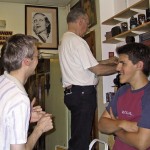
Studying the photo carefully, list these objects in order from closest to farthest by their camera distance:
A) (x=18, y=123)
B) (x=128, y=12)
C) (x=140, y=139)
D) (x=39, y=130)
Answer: (x=18, y=123), (x=39, y=130), (x=140, y=139), (x=128, y=12)

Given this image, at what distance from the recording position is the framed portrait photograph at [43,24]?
174 inches

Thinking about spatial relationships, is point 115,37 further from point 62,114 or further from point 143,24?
point 62,114

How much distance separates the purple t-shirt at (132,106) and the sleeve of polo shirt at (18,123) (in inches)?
28.2

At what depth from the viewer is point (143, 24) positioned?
2459 millimetres

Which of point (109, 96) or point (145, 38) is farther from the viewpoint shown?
point (109, 96)

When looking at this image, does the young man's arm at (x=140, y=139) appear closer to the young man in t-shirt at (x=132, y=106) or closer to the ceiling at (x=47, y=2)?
the young man in t-shirt at (x=132, y=106)

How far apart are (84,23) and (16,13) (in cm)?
202

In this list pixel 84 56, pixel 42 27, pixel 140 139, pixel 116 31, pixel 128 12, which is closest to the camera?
pixel 140 139

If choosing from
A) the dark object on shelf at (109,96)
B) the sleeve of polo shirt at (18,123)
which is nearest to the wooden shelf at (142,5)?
the dark object on shelf at (109,96)

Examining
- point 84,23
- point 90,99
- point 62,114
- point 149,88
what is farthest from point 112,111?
point 62,114

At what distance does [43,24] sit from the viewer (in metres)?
4.50

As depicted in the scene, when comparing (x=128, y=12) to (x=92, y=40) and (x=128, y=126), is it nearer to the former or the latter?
(x=92, y=40)

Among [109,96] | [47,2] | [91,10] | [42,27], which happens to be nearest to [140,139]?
[109,96]

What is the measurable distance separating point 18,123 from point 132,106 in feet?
2.69
